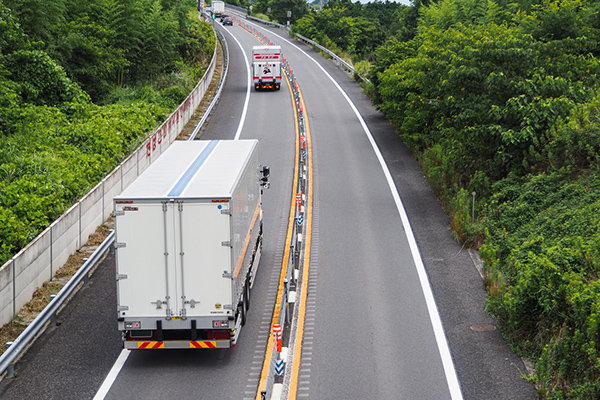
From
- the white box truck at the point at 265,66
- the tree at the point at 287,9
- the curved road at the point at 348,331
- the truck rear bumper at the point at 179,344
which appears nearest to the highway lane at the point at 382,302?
the curved road at the point at 348,331

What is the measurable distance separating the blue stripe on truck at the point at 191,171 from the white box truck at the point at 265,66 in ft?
102

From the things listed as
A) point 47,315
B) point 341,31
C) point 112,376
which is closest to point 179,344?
point 112,376

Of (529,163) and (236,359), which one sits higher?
(529,163)

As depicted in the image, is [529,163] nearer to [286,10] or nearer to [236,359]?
[236,359]

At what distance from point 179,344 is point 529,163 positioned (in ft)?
44.5

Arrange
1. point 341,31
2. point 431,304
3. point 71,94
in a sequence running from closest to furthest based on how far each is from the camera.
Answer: point 431,304, point 71,94, point 341,31

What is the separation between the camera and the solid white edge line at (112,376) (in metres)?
13.1

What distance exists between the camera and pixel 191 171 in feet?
51.5

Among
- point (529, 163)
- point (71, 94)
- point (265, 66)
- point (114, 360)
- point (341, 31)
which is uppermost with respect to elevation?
point (341, 31)

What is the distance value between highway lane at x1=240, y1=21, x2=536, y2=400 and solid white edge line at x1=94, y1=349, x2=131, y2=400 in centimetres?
356

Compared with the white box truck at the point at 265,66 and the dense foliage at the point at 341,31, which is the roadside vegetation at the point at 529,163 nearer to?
the white box truck at the point at 265,66

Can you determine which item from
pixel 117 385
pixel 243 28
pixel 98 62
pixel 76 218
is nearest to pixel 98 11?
pixel 98 62

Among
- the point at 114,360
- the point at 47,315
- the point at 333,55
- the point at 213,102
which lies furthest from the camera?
the point at 333,55

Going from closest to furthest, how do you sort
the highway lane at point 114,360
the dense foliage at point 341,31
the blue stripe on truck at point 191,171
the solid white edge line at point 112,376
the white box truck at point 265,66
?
the solid white edge line at point 112,376, the highway lane at point 114,360, the blue stripe on truck at point 191,171, the white box truck at point 265,66, the dense foliage at point 341,31
